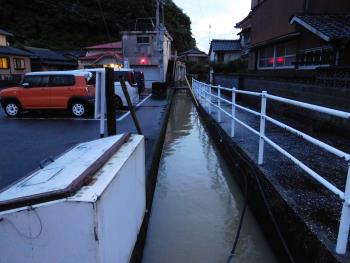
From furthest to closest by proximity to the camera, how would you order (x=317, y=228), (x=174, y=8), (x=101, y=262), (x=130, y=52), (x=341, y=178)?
(x=174, y=8) → (x=130, y=52) → (x=341, y=178) → (x=317, y=228) → (x=101, y=262)

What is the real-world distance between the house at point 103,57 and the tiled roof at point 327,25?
2543 cm

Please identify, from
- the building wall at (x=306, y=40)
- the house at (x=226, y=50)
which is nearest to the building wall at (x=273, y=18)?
the building wall at (x=306, y=40)

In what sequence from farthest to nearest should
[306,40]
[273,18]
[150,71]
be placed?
[150,71]
[273,18]
[306,40]

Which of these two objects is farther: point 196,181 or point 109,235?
point 196,181

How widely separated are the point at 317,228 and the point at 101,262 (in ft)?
5.76

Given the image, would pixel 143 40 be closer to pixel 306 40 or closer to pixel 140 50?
pixel 140 50

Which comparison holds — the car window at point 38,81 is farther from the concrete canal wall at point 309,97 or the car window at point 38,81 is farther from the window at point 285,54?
the window at point 285,54

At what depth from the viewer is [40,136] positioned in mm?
8258

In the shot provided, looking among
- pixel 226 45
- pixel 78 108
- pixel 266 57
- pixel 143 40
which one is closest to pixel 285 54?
pixel 266 57

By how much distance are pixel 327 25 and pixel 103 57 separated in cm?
3203

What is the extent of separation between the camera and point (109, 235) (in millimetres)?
2154

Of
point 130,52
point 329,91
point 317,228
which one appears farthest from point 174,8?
point 317,228

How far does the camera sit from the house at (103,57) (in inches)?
1480

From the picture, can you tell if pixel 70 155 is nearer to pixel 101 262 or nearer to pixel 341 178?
pixel 101 262
